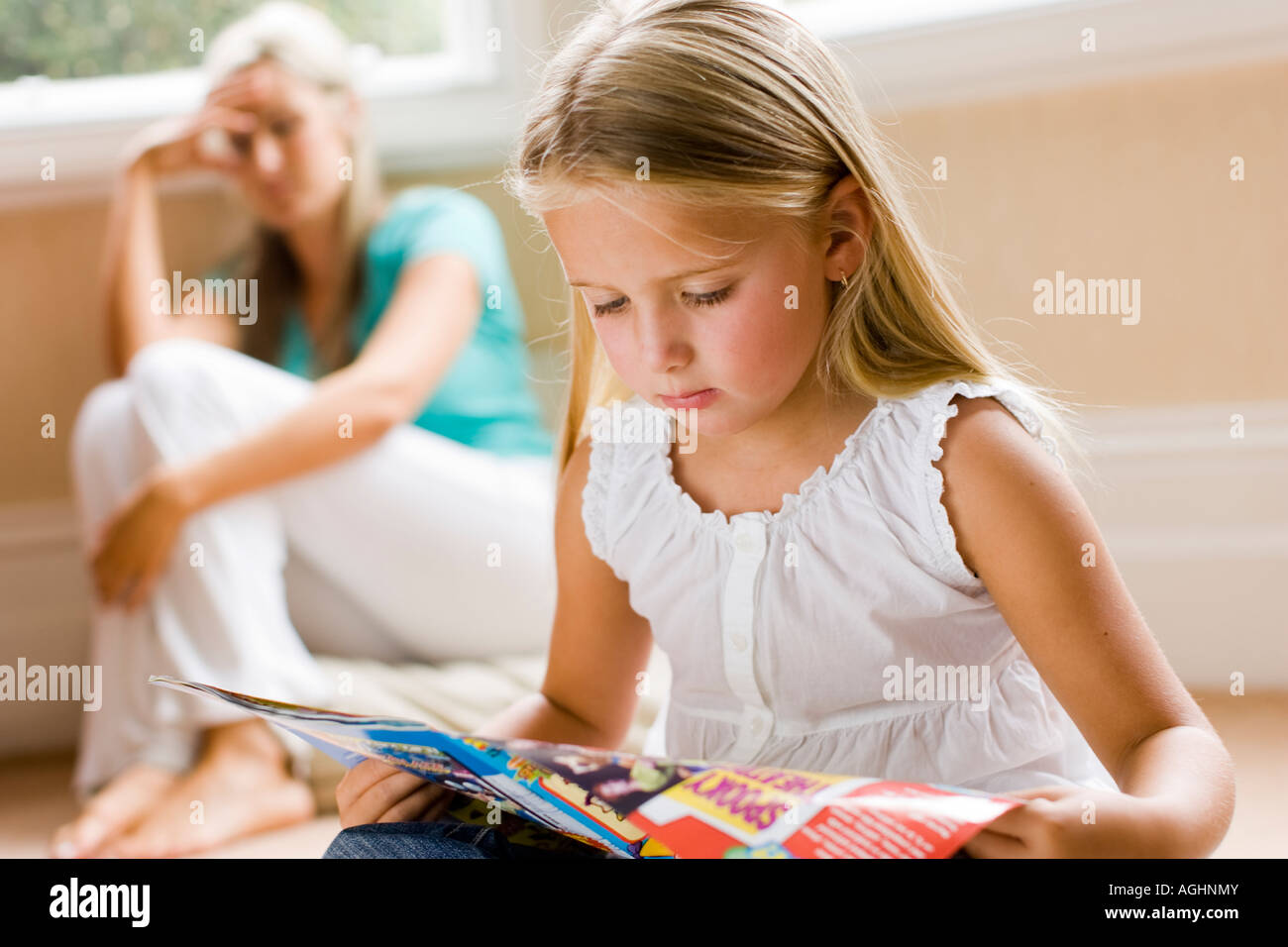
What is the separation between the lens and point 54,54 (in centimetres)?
220

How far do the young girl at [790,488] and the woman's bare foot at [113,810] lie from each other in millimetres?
796

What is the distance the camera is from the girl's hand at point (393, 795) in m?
0.73

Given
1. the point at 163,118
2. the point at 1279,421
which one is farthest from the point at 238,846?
the point at 1279,421

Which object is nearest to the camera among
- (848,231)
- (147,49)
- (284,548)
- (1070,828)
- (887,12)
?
(1070,828)

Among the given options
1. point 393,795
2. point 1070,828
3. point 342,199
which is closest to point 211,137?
point 342,199

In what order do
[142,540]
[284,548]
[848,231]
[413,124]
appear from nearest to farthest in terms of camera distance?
[848,231] → [142,540] → [284,548] → [413,124]

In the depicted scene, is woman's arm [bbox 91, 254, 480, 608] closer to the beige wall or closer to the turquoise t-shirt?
the turquoise t-shirt

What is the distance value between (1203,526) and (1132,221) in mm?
431

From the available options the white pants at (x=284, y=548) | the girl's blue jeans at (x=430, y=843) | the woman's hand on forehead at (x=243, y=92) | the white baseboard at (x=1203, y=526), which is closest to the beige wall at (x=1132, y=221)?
the white baseboard at (x=1203, y=526)

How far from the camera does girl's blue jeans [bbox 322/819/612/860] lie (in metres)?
0.68

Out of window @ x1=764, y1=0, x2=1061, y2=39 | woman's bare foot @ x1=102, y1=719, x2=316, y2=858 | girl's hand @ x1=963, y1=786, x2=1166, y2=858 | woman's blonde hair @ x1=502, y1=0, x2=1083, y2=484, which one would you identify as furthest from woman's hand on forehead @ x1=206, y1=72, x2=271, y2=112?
girl's hand @ x1=963, y1=786, x2=1166, y2=858

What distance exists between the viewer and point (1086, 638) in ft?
2.27

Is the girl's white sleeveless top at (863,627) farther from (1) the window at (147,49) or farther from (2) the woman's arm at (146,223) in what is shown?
(1) the window at (147,49)

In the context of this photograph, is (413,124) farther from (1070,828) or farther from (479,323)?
(1070,828)
